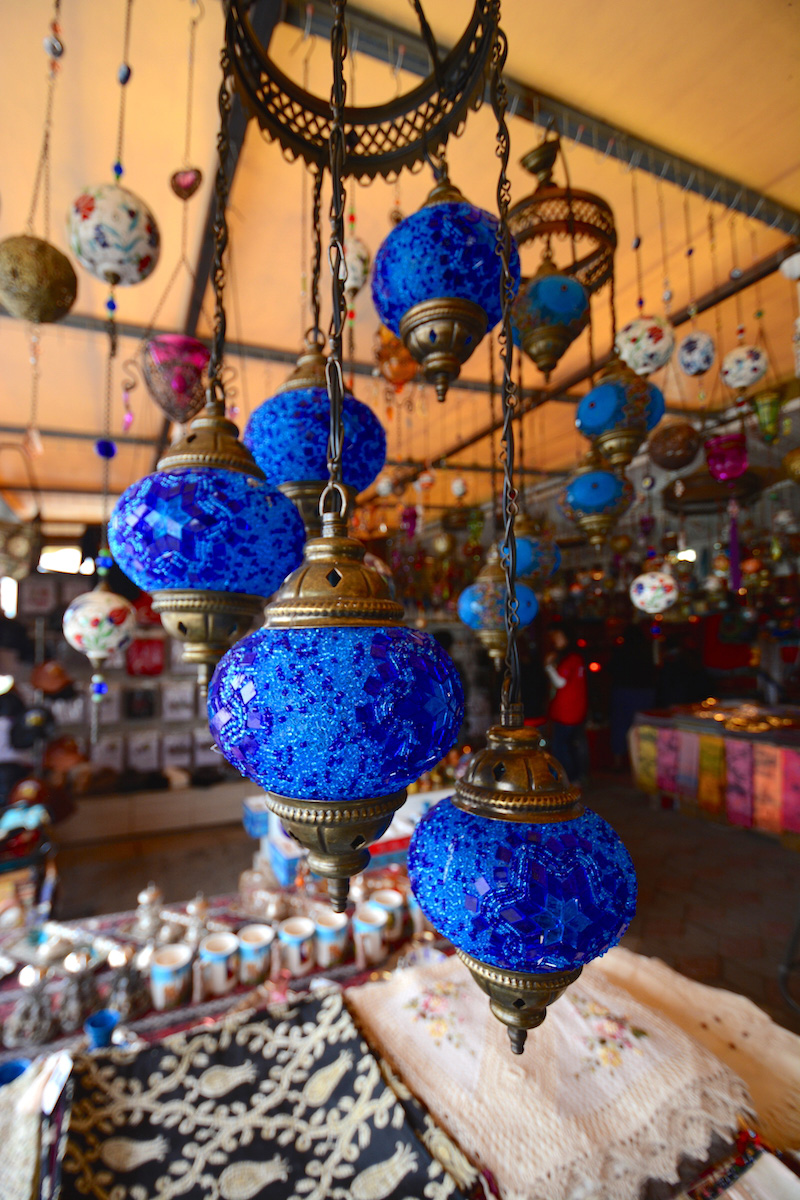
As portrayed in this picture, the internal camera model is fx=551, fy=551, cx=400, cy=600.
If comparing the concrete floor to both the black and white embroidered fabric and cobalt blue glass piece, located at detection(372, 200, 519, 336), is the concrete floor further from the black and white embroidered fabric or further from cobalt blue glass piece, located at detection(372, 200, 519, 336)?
cobalt blue glass piece, located at detection(372, 200, 519, 336)

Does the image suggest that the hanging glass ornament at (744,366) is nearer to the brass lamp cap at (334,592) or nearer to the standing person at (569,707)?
the brass lamp cap at (334,592)

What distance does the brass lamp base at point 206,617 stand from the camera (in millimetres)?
585

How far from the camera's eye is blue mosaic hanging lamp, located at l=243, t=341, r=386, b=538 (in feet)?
2.31

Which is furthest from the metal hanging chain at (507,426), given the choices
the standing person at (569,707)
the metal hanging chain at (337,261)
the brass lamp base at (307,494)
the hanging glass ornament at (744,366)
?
the standing person at (569,707)

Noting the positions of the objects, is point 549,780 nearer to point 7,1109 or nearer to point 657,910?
point 7,1109

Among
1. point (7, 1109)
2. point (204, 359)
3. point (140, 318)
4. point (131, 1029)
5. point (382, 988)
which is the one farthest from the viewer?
point (140, 318)


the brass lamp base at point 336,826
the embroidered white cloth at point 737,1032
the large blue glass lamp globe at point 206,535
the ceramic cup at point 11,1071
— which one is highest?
the large blue glass lamp globe at point 206,535

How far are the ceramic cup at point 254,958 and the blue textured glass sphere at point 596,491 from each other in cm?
157

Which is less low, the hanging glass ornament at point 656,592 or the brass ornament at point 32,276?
the brass ornament at point 32,276

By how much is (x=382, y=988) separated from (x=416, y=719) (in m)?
1.18

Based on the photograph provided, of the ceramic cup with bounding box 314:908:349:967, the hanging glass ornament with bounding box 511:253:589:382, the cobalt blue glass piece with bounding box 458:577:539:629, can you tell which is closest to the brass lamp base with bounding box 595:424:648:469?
the hanging glass ornament with bounding box 511:253:589:382

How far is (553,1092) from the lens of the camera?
37.2 inches

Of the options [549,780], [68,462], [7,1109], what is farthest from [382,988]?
[68,462]

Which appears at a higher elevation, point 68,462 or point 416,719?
point 68,462
